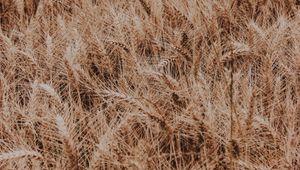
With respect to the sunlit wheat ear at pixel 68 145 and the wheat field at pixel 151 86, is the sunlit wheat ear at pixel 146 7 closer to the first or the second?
the wheat field at pixel 151 86

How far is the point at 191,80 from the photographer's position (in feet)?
4.79

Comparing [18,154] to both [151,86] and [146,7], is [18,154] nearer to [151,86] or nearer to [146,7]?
[151,86]

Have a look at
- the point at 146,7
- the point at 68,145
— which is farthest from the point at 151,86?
the point at 68,145

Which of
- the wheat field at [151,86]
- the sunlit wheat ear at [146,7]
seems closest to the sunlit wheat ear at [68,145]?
the wheat field at [151,86]

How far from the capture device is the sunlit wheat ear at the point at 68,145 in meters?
1.10

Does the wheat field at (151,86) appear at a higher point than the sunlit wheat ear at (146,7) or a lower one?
lower

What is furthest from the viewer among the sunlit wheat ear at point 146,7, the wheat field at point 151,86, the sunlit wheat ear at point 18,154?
the sunlit wheat ear at point 146,7

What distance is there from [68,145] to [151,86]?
1.45 ft

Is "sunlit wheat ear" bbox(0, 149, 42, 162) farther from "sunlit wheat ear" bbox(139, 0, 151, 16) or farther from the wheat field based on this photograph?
"sunlit wheat ear" bbox(139, 0, 151, 16)

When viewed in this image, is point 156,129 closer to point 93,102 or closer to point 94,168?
point 94,168

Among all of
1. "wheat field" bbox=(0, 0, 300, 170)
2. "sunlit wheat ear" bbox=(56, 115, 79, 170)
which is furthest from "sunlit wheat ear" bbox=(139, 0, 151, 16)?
"sunlit wheat ear" bbox=(56, 115, 79, 170)

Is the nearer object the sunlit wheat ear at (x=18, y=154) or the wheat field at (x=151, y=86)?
the sunlit wheat ear at (x=18, y=154)

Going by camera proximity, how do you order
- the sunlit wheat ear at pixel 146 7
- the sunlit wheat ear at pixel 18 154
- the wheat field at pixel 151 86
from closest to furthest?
the sunlit wheat ear at pixel 18 154 < the wheat field at pixel 151 86 < the sunlit wheat ear at pixel 146 7

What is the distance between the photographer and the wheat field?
1.20 m
